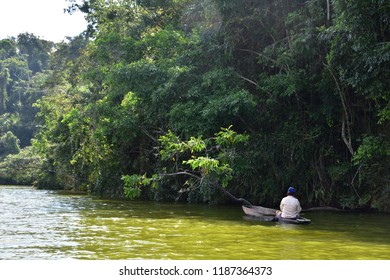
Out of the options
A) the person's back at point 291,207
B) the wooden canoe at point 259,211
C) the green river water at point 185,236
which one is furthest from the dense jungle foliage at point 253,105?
the person's back at point 291,207

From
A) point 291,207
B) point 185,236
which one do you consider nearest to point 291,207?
point 291,207

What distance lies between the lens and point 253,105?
17.3m

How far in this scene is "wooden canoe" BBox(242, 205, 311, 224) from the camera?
44.3 ft

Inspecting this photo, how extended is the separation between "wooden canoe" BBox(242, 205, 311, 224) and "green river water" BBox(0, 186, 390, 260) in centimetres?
20

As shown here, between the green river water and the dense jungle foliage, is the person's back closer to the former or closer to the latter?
the green river water

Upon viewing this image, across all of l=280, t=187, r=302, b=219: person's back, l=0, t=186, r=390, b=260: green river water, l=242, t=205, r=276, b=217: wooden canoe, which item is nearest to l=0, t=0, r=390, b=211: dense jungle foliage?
l=242, t=205, r=276, b=217: wooden canoe

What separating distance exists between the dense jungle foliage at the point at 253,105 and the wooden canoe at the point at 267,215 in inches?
56.5

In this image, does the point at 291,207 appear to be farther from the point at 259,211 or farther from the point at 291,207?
the point at 259,211

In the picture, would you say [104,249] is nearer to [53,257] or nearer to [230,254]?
[53,257]

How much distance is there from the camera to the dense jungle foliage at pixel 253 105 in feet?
51.4

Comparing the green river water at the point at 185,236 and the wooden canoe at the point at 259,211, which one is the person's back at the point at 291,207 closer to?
the green river water at the point at 185,236

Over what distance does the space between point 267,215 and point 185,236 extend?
4.14 meters
